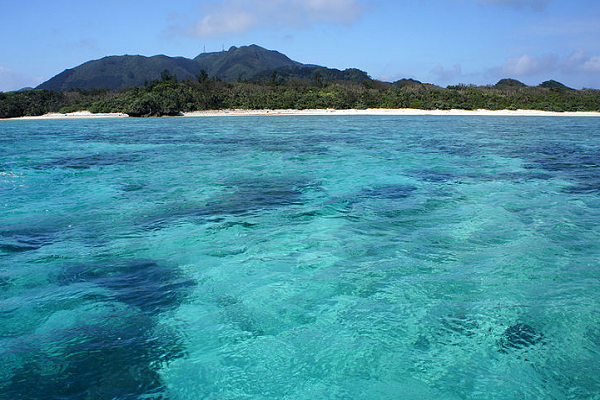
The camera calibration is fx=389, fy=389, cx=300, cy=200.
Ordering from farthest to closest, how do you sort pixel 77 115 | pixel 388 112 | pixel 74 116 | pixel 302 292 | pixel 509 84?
pixel 509 84 < pixel 77 115 < pixel 74 116 < pixel 388 112 < pixel 302 292

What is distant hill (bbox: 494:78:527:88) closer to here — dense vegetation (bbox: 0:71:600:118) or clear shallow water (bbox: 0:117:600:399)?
dense vegetation (bbox: 0:71:600:118)

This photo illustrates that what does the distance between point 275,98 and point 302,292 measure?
65883 millimetres

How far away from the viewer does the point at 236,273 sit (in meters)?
5.43

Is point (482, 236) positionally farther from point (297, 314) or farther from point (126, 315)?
point (126, 315)

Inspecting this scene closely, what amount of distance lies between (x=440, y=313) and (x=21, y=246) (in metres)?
6.43

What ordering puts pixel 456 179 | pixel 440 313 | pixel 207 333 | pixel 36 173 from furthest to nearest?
pixel 36 173, pixel 456 179, pixel 440 313, pixel 207 333

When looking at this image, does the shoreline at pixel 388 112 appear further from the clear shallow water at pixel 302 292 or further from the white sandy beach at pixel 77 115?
the clear shallow water at pixel 302 292

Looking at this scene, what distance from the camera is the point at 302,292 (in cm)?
489

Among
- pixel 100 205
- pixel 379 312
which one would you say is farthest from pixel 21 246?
pixel 379 312

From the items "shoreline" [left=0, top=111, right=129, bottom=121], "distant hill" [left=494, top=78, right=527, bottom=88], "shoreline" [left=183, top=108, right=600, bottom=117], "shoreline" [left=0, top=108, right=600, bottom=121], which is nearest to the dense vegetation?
"shoreline" [left=0, top=111, right=129, bottom=121]

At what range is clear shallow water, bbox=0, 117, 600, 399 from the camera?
3.36m

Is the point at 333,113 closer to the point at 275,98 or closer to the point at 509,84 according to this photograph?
the point at 275,98

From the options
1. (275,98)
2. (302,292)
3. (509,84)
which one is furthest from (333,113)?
(302,292)

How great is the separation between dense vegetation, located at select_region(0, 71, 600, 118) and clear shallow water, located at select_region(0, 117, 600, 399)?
53650 mm
